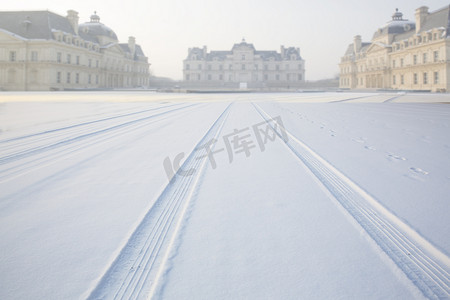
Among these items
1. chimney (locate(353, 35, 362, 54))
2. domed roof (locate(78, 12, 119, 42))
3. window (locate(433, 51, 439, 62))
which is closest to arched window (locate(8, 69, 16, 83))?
domed roof (locate(78, 12, 119, 42))

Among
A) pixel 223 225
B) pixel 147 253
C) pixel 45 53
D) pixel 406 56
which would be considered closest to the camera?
pixel 147 253

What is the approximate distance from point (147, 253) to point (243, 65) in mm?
91843

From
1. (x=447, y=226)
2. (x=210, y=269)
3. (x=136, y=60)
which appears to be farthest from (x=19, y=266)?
(x=136, y=60)

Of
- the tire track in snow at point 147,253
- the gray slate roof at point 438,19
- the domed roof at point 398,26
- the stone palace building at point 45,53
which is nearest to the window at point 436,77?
the gray slate roof at point 438,19

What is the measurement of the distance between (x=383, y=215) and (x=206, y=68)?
94162 mm

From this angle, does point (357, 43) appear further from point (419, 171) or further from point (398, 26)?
point (419, 171)

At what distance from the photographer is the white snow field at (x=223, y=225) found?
73.8 inches

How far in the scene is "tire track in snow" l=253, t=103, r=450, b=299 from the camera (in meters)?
1.92

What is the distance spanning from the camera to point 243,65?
296 feet

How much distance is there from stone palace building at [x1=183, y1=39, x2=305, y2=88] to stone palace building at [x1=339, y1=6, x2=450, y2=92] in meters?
21.4

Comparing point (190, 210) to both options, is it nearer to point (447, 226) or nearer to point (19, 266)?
point (19, 266)

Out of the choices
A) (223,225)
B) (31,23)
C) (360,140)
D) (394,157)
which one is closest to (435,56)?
(360,140)

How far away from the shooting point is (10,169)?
427cm


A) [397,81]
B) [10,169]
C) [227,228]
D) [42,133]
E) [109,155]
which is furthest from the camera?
[397,81]
